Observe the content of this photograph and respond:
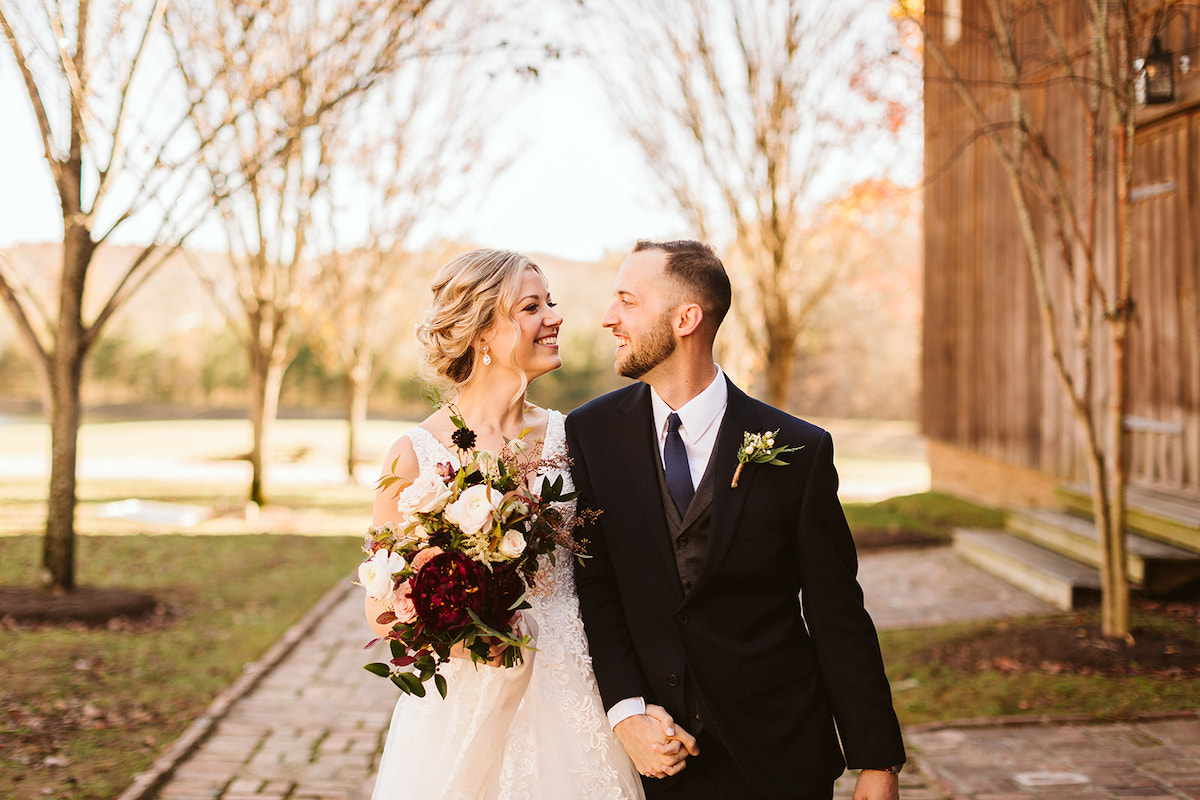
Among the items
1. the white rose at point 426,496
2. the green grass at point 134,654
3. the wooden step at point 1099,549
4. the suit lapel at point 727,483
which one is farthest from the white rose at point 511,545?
the wooden step at point 1099,549

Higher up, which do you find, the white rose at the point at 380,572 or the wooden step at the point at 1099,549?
the white rose at the point at 380,572

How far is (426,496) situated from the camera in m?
2.36

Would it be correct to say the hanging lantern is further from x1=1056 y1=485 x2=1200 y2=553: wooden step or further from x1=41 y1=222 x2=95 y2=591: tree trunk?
x1=41 y1=222 x2=95 y2=591: tree trunk

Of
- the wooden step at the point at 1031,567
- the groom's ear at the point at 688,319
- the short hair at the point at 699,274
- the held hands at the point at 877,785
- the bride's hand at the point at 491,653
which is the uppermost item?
the short hair at the point at 699,274

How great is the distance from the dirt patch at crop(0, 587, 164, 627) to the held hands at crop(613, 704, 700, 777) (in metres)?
5.67

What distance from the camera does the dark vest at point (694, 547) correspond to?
→ 2.47 metres

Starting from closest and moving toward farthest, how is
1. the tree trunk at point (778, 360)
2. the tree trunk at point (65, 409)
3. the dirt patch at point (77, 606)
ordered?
the dirt patch at point (77, 606) < the tree trunk at point (65, 409) < the tree trunk at point (778, 360)

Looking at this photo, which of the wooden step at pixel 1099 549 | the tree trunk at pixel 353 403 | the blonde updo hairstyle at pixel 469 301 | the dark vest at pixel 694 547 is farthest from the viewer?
the tree trunk at pixel 353 403

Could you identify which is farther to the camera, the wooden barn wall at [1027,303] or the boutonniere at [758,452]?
the wooden barn wall at [1027,303]

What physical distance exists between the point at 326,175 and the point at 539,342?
36.5 ft

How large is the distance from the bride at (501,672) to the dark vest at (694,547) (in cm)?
38

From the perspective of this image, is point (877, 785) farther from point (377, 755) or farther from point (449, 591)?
point (377, 755)

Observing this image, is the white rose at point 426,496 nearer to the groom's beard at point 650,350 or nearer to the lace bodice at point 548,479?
the lace bodice at point 548,479

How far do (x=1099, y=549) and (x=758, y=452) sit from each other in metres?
5.96
